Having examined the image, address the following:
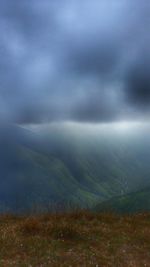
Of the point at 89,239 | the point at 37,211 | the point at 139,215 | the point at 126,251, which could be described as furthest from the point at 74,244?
the point at 139,215

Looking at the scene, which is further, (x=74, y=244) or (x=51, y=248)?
(x=74, y=244)

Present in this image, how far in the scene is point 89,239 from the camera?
1658cm

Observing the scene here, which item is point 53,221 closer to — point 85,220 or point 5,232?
point 85,220

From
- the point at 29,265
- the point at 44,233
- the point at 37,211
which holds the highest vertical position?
the point at 37,211

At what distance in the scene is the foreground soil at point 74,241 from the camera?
13.7 meters

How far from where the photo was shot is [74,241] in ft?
53.2

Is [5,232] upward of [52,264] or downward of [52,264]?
upward

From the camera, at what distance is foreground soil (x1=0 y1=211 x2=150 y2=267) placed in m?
13.7

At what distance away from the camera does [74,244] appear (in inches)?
623

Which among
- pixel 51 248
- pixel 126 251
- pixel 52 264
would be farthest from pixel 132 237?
pixel 52 264

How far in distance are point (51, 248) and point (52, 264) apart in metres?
1.82

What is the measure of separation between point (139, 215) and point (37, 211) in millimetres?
7026

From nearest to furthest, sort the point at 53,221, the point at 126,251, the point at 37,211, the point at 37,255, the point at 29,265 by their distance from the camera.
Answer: the point at 29,265 < the point at 37,255 < the point at 126,251 < the point at 53,221 < the point at 37,211

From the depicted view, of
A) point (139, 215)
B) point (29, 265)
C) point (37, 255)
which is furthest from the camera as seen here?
point (139, 215)
